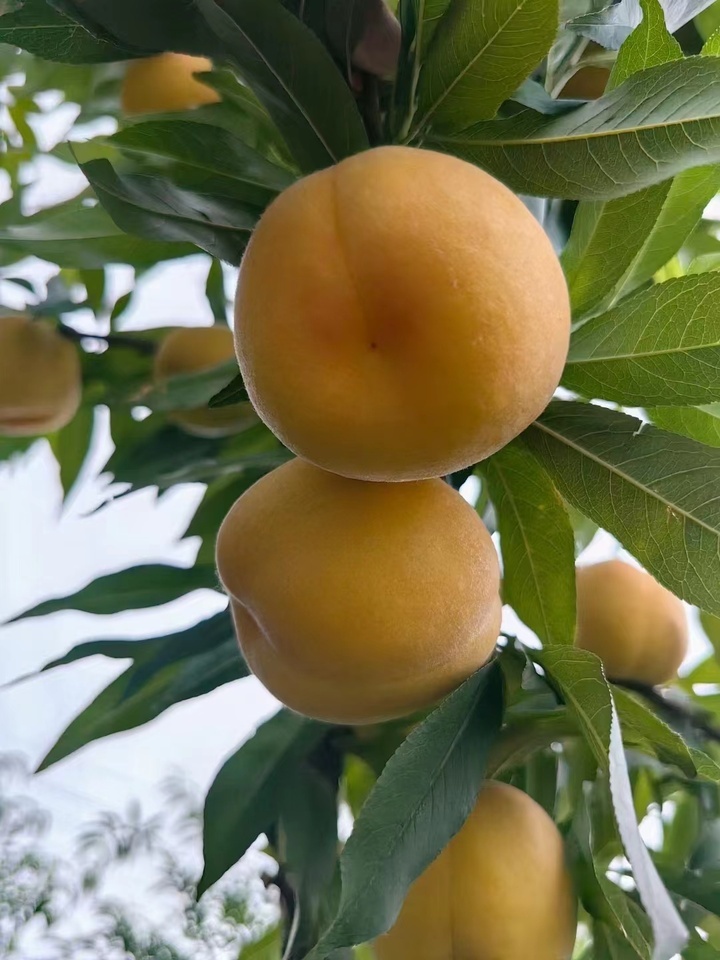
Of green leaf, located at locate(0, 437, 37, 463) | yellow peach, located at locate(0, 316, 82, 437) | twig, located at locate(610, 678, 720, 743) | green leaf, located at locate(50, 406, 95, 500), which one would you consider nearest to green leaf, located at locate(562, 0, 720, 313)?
twig, located at locate(610, 678, 720, 743)

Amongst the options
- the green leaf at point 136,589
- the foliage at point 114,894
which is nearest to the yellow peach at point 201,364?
the green leaf at point 136,589

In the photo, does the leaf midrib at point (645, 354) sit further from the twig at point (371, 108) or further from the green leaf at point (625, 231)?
the twig at point (371, 108)

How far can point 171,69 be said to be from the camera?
702 mm

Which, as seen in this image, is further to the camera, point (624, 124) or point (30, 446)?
point (30, 446)

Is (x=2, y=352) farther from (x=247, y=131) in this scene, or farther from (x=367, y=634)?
(x=367, y=634)

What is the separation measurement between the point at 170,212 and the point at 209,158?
0.03m

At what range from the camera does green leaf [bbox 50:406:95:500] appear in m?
0.92

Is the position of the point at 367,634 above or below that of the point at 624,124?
below

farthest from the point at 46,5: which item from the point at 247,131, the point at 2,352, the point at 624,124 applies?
the point at 2,352

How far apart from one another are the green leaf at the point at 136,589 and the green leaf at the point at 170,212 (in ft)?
1.13

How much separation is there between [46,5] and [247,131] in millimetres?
132

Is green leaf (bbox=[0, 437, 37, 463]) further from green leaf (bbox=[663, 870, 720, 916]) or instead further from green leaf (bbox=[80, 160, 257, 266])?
green leaf (bbox=[663, 870, 720, 916])

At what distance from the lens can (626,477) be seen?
43cm

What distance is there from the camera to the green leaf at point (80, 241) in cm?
63
